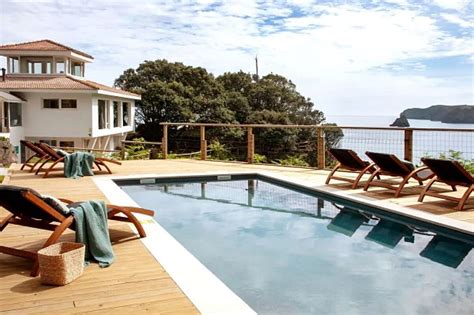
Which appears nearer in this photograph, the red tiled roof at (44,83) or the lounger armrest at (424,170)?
the lounger armrest at (424,170)

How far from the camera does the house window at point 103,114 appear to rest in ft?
75.8

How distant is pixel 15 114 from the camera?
20828mm

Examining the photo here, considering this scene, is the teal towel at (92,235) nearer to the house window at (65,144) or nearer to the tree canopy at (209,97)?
the house window at (65,144)

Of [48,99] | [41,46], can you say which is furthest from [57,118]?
[41,46]

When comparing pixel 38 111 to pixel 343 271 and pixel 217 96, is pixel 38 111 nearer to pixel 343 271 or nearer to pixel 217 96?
pixel 217 96

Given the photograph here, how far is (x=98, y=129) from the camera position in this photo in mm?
22578

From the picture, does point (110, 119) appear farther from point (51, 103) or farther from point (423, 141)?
point (423, 141)

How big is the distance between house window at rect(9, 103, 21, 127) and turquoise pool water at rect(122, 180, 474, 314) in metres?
15.8

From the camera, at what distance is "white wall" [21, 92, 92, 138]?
2133cm

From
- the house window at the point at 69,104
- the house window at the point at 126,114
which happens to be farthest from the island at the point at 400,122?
the house window at the point at 126,114

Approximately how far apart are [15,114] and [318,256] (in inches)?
779

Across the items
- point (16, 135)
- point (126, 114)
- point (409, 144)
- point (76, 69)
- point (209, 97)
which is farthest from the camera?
point (209, 97)

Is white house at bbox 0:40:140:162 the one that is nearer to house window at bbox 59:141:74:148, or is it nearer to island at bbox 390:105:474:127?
house window at bbox 59:141:74:148

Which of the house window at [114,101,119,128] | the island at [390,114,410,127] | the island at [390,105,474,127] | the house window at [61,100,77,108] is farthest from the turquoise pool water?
the house window at [114,101,119,128]
